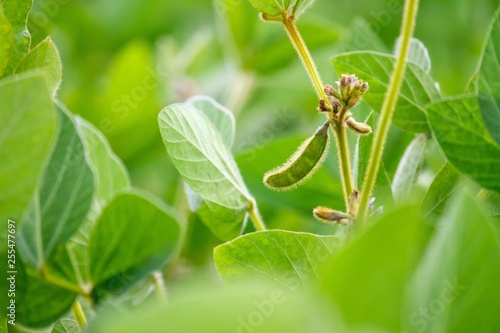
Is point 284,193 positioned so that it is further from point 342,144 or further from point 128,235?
point 342,144

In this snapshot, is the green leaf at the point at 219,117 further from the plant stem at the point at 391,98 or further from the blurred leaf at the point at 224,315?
the blurred leaf at the point at 224,315

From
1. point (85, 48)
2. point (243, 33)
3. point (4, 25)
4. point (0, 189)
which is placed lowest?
point (85, 48)

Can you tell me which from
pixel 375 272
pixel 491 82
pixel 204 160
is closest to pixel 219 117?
pixel 204 160

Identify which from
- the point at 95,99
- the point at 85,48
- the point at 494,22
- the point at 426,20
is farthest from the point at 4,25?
the point at 426,20

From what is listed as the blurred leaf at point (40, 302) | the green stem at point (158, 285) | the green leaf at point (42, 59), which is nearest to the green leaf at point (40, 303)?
the blurred leaf at point (40, 302)

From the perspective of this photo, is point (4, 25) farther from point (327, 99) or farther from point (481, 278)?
point (481, 278)
